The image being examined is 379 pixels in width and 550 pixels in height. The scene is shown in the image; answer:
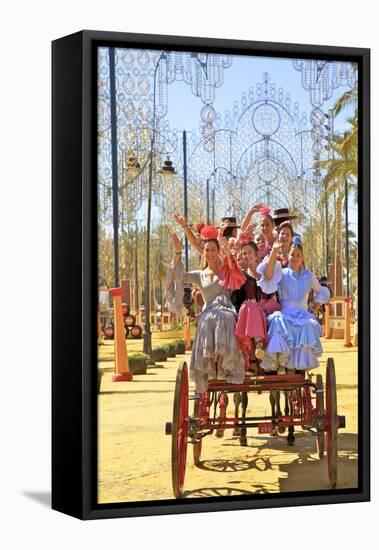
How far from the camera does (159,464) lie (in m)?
11.8

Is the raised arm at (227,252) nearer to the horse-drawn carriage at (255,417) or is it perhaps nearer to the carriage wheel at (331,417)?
the horse-drawn carriage at (255,417)

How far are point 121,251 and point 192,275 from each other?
1.83ft

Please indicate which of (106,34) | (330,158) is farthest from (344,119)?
(106,34)

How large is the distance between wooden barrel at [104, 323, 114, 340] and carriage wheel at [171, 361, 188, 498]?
0.53 metres

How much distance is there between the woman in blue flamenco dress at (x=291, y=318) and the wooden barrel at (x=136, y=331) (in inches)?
35.0

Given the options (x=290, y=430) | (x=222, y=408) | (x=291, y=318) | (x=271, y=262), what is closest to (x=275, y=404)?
(x=290, y=430)

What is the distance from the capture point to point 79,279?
1148cm

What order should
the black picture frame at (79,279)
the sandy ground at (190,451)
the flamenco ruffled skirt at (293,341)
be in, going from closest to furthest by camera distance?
the black picture frame at (79,279) → the sandy ground at (190,451) → the flamenco ruffled skirt at (293,341)

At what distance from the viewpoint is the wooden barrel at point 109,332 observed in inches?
456

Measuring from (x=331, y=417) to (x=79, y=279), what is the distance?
2098mm

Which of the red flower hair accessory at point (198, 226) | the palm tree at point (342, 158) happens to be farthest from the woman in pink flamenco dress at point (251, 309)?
the palm tree at point (342, 158)

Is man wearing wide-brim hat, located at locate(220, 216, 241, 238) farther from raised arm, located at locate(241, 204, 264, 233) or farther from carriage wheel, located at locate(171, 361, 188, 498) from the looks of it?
carriage wheel, located at locate(171, 361, 188, 498)

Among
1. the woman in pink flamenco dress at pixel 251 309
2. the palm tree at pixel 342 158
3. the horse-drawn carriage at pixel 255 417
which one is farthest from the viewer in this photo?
the palm tree at pixel 342 158

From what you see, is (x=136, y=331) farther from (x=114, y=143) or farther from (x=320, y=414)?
(x=320, y=414)
